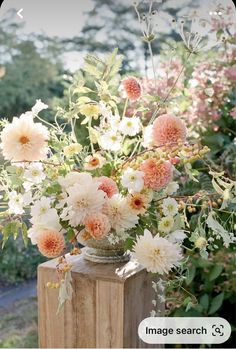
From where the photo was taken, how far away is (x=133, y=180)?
1.22 meters

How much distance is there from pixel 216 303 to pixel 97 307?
1.11 meters

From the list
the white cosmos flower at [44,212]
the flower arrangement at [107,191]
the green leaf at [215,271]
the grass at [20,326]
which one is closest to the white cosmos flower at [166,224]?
the flower arrangement at [107,191]

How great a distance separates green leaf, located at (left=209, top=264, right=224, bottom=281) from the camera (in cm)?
230

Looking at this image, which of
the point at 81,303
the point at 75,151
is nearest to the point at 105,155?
the point at 75,151

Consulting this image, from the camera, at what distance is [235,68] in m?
2.21

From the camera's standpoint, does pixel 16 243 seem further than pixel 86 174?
Yes

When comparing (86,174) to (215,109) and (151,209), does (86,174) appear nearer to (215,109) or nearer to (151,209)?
(151,209)

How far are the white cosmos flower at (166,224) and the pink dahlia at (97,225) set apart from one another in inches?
4.9

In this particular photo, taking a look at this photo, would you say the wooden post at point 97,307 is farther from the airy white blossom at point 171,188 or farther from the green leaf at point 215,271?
the green leaf at point 215,271

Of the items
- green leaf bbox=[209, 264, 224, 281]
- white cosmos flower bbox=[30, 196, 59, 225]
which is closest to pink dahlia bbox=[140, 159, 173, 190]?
white cosmos flower bbox=[30, 196, 59, 225]

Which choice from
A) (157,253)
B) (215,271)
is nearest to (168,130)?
(157,253)

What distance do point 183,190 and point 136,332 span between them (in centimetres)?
86

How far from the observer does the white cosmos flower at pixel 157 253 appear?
1.20 m

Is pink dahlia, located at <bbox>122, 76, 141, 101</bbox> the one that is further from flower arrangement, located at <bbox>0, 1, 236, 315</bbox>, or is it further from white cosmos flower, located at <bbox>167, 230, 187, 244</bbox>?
white cosmos flower, located at <bbox>167, 230, 187, 244</bbox>
